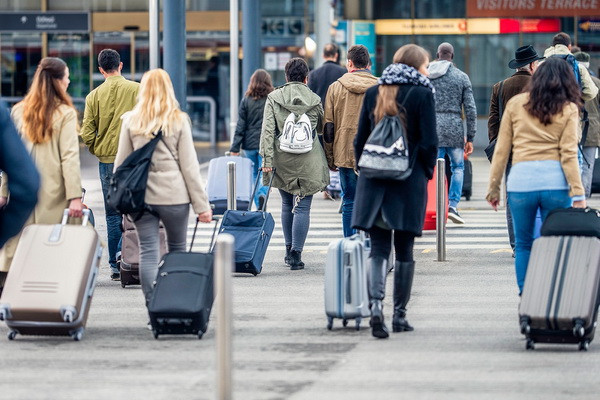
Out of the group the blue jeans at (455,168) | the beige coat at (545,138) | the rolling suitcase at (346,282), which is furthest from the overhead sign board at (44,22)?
the beige coat at (545,138)

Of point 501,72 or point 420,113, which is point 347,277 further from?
point 501,72

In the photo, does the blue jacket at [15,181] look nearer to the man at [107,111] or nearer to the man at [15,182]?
the man at [15,182]

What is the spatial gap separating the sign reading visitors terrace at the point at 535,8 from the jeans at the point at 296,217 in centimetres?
2257

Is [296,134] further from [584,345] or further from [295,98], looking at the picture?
[584,345]

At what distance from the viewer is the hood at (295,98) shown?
12.1 metres

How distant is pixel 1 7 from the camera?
37.8 meters

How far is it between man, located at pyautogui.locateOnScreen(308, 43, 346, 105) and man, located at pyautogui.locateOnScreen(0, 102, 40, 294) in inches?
448

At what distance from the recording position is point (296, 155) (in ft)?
39.9

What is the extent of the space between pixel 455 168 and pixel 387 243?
6762 millimetres

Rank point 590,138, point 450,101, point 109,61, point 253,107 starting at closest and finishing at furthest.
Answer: point 109,61 → point 450,101 → point 590,138 → point 253,107

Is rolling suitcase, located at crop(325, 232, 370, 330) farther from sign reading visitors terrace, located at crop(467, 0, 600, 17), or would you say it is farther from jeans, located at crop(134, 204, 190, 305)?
sign reading visitors terrace, located at crop(467, 0, 600, 17)

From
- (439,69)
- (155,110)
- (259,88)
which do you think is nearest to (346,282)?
(155,110)

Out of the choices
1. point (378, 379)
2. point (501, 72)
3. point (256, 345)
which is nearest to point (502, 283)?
point (256, 345)

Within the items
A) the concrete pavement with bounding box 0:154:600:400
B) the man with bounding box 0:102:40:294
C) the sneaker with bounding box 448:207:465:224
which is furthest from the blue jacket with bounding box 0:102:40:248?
the sneaker with bounding box 448:207:465:224
